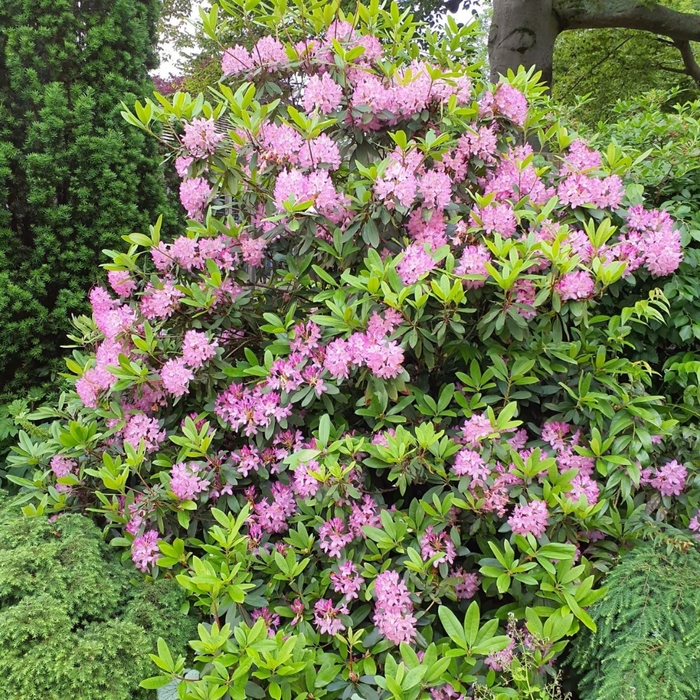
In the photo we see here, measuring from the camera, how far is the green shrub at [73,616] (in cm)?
162

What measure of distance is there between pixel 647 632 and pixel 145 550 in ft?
5.21

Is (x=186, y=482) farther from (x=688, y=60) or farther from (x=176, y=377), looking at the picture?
(x=688, y=60)

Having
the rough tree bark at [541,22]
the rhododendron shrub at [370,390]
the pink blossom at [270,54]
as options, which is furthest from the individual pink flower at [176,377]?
the rough tree bark at [541,22]

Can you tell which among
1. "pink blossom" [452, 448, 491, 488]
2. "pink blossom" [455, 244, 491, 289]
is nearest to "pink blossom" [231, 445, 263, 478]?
"pink blossom" [452, 448, 491, 488]

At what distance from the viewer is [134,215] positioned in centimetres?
348

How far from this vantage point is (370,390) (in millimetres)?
1938

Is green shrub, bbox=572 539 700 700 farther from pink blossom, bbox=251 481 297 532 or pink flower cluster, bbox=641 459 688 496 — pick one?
pink blossom, bbox=251 481 297 532

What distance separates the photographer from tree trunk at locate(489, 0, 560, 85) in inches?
207

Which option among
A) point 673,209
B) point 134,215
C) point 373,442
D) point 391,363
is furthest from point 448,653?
point 134,215

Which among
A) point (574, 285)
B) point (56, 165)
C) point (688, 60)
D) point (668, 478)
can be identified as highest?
point (688, 60)

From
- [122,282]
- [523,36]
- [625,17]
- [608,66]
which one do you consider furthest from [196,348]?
[608,66]

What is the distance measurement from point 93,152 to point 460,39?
2079mm

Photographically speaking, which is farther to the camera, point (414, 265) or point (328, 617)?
point (414, 265)

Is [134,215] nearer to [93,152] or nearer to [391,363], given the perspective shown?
[93,152]
